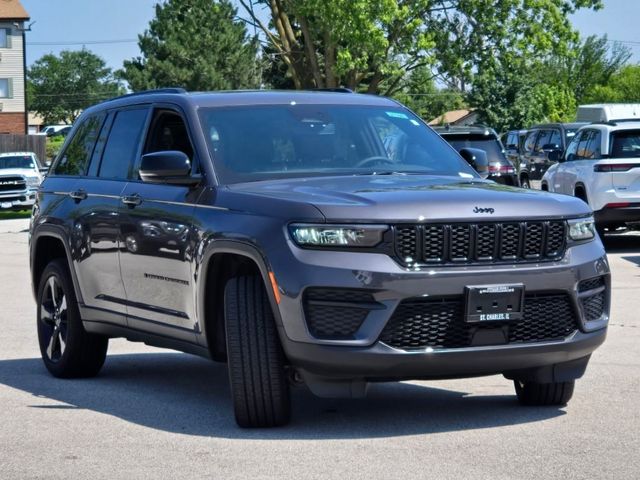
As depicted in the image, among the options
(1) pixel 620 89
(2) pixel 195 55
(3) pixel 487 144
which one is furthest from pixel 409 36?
(1) pixel 620 89

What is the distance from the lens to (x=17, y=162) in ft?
137

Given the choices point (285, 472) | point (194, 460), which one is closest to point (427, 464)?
point (285, 472)

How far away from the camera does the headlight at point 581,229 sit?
7.38m

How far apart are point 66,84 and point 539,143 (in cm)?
14396

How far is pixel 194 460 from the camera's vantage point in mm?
6609

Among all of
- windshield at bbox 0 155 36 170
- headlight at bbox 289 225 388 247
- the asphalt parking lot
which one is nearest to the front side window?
windshield at bbox 0 155 36 170

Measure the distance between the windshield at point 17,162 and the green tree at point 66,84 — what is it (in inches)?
4985

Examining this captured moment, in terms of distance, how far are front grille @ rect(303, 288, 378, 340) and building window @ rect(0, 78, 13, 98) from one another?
8966 centimetres

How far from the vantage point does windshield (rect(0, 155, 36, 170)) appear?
1634 inches

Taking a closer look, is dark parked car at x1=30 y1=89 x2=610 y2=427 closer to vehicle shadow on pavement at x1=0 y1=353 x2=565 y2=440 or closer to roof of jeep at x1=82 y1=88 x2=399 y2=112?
roof of jeep at x1=82 y1=88 x2=399 y2=112

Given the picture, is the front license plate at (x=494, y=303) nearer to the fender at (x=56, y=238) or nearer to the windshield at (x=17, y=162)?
the fender at (x=56, y=238)

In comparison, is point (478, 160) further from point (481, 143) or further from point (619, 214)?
point (481, 143)

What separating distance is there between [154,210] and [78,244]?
3.83 ft

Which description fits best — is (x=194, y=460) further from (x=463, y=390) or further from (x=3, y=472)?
(x=463, y=390)
